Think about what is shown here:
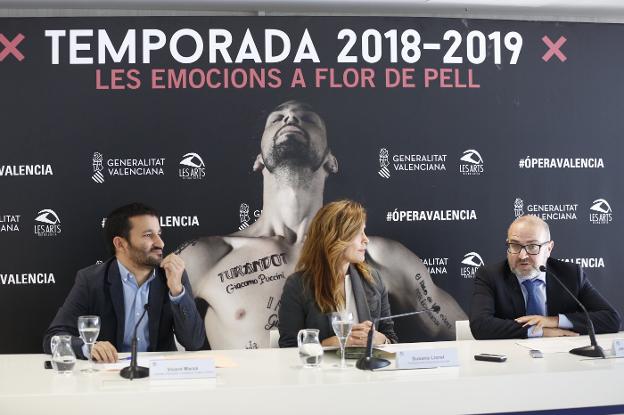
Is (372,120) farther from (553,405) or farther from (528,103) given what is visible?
(553,405)

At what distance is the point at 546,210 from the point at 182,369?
3.15m

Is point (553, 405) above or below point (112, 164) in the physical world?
below

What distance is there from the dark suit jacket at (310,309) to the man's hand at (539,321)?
0.58m

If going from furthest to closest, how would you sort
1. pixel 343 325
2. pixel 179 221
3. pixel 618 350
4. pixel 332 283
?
pixel 179 221, pixel 332 283, pixel 618 350, pixel 343 325

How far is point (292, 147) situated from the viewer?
4.67 metres

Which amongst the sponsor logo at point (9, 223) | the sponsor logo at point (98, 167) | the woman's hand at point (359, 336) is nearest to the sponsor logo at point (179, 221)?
the sponsor logo at point (98, 167)

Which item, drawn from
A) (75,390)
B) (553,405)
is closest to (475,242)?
(553,405)

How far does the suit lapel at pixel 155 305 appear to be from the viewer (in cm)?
342

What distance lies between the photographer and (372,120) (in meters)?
4.75

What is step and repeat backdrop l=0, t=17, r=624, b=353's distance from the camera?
4.54 meters

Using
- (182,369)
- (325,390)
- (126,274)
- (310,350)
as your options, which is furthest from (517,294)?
(182,369)

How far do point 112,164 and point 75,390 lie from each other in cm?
252

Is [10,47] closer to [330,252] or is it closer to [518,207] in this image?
[330,252]

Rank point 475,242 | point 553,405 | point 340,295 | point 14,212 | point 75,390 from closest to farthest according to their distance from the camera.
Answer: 1. point 75,390
2. point 553,405
3. point 340,295
4. point 14,212
5. point 475,242
